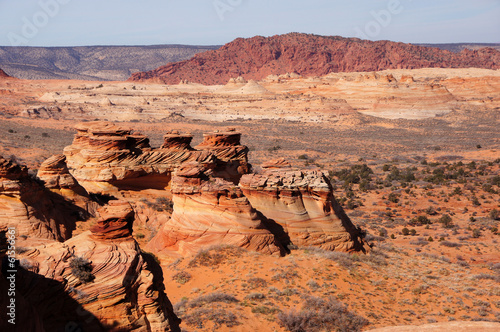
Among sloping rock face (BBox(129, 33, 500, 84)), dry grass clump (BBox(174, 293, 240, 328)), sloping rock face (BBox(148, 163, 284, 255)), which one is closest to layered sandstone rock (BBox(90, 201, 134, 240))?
dry grass clump (BBox(174, 293, 240, 328))

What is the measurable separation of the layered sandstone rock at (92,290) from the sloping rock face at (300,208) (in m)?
8.06

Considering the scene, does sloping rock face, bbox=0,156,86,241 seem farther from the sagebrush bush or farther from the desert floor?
the sagebrush bush

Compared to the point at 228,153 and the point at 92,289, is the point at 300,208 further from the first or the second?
the point at 92,289

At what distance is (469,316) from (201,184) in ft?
29.4

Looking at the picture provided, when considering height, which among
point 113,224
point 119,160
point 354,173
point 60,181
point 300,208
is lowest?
point 354,173

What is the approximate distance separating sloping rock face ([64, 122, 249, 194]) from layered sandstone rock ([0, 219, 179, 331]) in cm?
1337

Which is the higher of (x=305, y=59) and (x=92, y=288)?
(x=305, y=59)

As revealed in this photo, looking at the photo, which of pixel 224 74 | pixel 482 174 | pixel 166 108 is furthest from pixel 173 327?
pixel 224 74

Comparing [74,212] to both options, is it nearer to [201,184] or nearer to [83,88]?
[201,184]

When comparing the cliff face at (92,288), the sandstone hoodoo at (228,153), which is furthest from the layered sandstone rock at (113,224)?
the sandstone hoodoo at (228,153)

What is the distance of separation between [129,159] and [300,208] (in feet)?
32.1

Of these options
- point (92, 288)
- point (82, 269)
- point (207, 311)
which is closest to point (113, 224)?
point (82, 269)

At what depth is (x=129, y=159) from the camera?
21031mm

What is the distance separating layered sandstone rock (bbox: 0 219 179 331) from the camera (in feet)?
21.0
